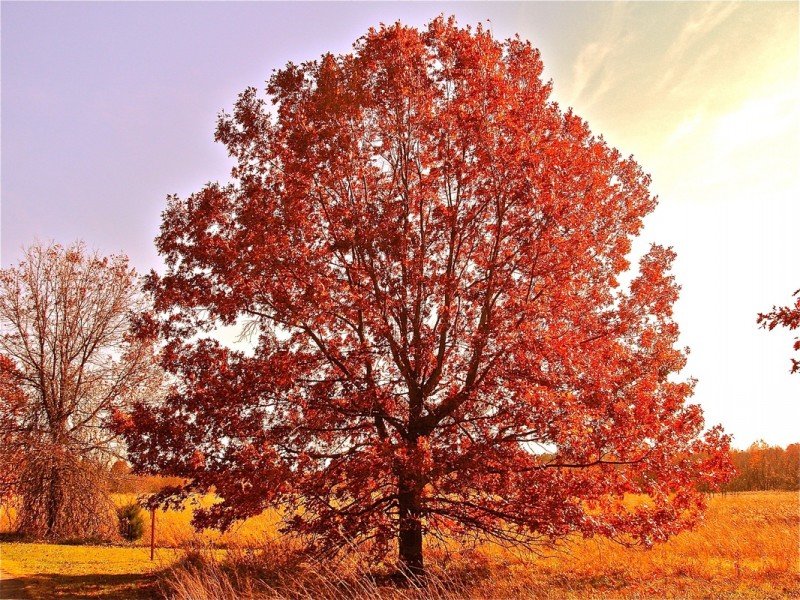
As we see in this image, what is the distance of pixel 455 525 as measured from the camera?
1412 centimetres

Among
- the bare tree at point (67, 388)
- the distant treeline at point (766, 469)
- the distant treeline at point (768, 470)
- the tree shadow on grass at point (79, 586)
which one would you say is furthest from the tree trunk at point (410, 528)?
the distant treeline at point (768, 470)

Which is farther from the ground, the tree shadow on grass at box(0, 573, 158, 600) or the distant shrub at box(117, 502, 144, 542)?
the distant shrub at box(117, 502, 144, 542)

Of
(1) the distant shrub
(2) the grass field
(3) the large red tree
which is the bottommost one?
(2) the grass field

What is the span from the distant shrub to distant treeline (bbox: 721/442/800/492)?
35698mm

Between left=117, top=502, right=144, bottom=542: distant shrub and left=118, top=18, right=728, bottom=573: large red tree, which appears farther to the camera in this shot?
left=117, top=502, right=144, bottom=542: distant shrub

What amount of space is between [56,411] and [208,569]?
16596mm

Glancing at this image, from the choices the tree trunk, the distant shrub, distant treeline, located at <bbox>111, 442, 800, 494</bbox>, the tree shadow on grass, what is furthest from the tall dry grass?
distant treeline, located at <bbox>111, 442, 800, 494</bbox>

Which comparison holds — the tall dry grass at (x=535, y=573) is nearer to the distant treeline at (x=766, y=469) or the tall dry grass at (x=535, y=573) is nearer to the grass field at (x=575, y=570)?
the grass field at (x=575, y=570)

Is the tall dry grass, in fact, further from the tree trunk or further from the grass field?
the tree trunk

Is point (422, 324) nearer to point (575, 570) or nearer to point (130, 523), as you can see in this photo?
point (575, 570)

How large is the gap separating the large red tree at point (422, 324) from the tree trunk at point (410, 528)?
62 millimetres

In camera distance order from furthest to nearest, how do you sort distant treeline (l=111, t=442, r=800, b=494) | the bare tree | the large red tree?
distant treeline (l=111, t=442, r=800, b=494)
the bare tree
the large red tree

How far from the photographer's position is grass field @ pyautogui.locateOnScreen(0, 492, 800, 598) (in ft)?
43.5

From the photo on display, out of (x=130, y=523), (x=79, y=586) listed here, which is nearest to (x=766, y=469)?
(x=130, y=523)
